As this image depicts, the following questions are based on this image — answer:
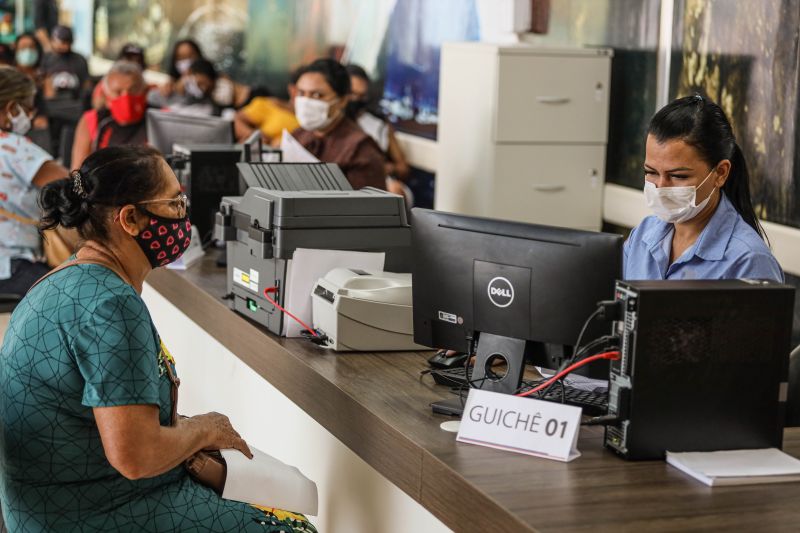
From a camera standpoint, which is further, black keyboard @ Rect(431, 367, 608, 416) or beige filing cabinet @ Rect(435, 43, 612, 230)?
beige filing cabinet @ Rect(435, 43, 612, 230)

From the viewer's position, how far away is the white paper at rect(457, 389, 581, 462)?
2.20 metres

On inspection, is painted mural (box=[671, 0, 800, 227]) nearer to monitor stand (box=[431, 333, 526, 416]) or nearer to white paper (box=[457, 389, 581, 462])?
monitor stand (box=[431, 333, 526, 416])

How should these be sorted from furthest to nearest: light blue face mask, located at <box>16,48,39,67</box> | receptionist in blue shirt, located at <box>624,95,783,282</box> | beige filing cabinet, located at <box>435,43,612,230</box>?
light blue face mask, located at <box>16,48,39,67</box>, beige filing cabinet, located at <box>435,43,612,230</box>, receptionist in blue shirt, located at <box>624,95,783,282</box>

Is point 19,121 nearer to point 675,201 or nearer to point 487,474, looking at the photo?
point 675,201

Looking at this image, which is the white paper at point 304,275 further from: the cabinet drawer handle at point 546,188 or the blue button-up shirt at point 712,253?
the cabinet drawer handle at point 546,188

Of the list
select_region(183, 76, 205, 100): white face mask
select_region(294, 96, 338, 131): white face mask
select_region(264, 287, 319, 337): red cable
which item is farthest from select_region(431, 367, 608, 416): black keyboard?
select_region(183, 76, 205, 100): white face mask

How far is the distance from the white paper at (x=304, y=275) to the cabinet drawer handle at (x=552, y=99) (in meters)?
2.06

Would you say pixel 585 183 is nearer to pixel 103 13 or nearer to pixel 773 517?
pixel 773 517

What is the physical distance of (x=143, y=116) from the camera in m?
6.65

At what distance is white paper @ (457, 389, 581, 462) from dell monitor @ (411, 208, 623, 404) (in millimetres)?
204

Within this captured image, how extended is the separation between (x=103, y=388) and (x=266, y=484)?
20.6 inches

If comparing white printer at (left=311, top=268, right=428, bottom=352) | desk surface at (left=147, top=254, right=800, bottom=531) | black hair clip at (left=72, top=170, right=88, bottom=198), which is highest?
black hair clip at (left=72, top=170, right=88, bottom=198)

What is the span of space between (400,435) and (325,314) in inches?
29.2

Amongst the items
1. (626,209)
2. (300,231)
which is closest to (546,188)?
(626,209)
